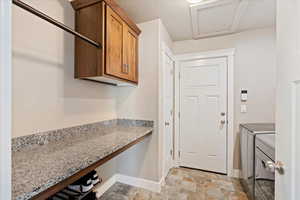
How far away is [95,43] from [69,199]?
1.35 m

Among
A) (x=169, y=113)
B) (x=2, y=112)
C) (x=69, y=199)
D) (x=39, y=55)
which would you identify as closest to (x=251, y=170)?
(x=169, y=113)

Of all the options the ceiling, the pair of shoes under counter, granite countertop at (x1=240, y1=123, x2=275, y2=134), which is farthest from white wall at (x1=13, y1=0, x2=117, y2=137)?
granite countertop at (x1=240, y1=123, x2=275, y2=134)

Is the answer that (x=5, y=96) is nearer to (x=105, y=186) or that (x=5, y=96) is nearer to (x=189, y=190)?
(x=105, y=186)

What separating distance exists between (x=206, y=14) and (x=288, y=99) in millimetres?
1700

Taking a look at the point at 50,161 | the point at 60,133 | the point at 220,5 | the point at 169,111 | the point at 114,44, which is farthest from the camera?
the point at 169,111

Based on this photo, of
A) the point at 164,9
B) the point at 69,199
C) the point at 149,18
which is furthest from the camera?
the point at 149,18

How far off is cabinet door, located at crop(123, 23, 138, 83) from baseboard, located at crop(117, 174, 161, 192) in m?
1.44

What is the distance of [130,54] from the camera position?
186 centimetres

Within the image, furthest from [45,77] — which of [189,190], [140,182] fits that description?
[189,190]

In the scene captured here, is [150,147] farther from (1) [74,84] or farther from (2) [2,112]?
(2) [2,112]

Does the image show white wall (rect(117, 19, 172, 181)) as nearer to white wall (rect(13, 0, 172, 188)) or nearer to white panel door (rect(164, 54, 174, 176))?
white wall (rect(13, 0, 172, 188))

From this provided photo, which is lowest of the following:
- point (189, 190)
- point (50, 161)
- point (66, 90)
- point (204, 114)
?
point (189, 190)

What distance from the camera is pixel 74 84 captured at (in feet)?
4.99

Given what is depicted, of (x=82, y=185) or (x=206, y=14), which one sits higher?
(x=206, y=14)
